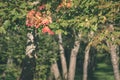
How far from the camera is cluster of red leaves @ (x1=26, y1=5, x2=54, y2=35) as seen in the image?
11609 mm

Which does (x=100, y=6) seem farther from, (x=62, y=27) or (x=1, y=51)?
(x=1, y=51)

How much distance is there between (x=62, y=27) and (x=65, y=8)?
64 cm

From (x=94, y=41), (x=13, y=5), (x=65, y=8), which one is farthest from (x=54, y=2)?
(x=94, y=41)

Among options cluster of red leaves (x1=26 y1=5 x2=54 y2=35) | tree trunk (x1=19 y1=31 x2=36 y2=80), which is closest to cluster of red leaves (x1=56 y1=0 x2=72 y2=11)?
cluster of red leaves (x1=26 y1=5 x2=54 y2=35)

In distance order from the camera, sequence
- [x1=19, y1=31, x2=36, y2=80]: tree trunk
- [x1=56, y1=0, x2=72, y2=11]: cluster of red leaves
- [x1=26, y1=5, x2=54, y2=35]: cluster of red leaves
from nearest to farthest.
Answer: [x1=26, y1=5, x2=54, y2=35]: cluster of red leaves < [x1=56, y1=0, x2=72, y2=11]: cluster of red leaves < [x1=19, y1=31, x2=36, y2=80]: tree trunk

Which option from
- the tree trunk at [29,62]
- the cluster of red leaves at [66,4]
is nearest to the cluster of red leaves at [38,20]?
the cluster of red leaves at [66,4]

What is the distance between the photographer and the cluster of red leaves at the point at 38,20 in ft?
38.1

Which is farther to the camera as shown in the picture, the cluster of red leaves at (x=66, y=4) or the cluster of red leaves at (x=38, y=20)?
the cluster of red leaves at (x=66, y=4)

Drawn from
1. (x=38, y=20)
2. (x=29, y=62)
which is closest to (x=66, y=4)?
(x=38, y=20)

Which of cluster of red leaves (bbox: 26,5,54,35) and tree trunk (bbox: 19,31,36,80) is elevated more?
cluster of red leaves (bbox: 26,5,54,35)

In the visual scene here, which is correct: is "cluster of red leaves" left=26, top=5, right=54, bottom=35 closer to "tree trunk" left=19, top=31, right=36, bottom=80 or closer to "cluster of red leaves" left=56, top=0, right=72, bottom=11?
"cluster of red leaves" left=56, top=0, right=72, bottom=11

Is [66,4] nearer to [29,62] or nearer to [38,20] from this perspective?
[38,20]

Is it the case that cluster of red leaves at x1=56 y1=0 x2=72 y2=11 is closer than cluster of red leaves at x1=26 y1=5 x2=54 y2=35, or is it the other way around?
cluster of red leaves at x1=26 y1=5 x2=54 y2=35

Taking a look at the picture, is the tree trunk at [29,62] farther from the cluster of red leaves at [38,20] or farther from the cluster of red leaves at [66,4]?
the cluster of red leaves at [66,4]
